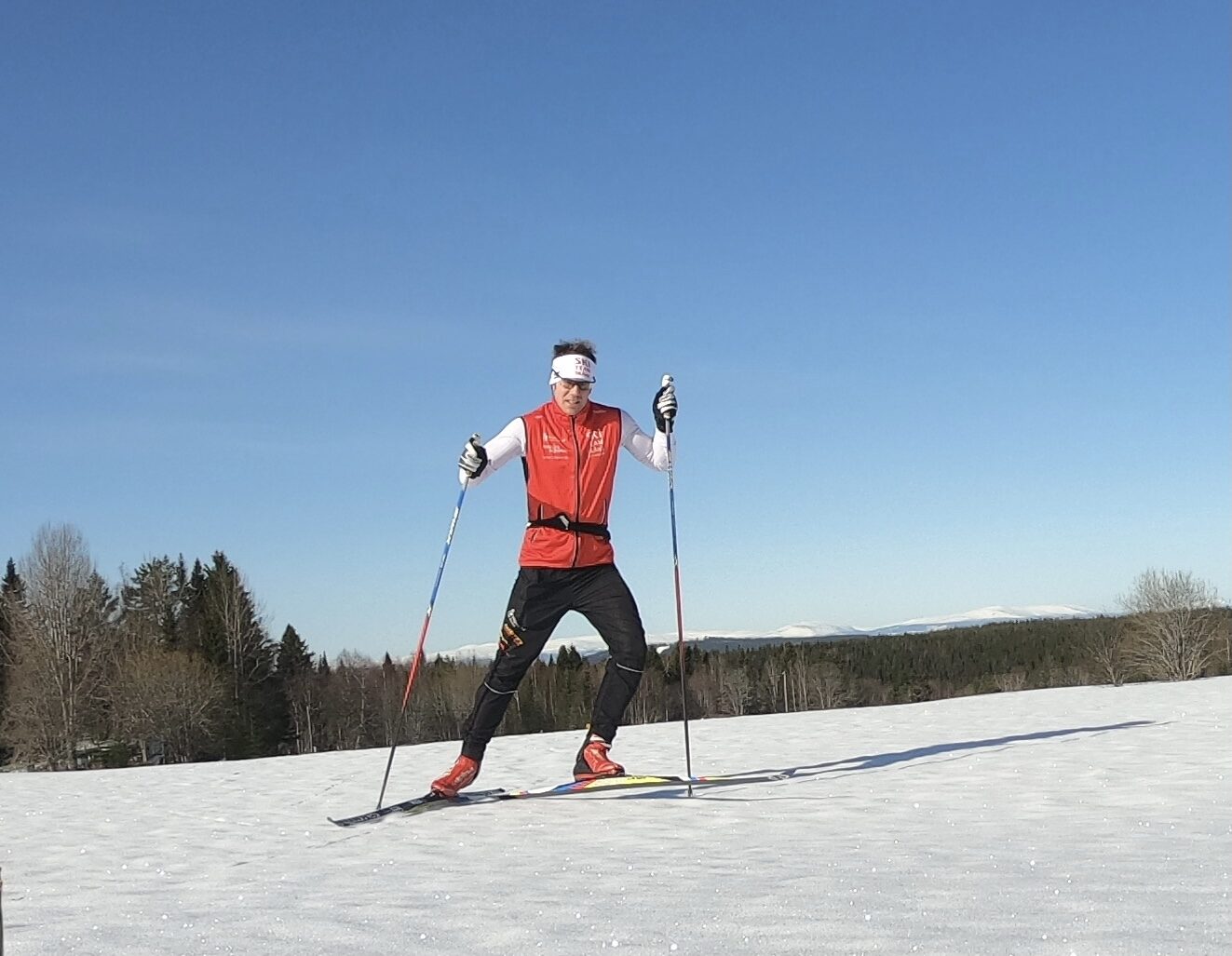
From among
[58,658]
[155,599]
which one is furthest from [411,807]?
[155,599]

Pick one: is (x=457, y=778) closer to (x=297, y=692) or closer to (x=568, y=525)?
(x=568, y=525)

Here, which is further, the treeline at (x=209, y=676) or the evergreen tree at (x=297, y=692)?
the evergreen tree at (x=297, y=692)

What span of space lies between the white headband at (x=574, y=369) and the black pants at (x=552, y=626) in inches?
41.6

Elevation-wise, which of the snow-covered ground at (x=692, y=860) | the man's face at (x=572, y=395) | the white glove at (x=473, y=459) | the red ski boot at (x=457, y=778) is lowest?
the snow-covered ground at (x=692, y=860)

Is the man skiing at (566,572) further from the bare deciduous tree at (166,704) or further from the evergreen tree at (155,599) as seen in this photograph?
the evergreen tree at (155,599)

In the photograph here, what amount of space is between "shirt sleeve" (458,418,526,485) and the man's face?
0.84ft

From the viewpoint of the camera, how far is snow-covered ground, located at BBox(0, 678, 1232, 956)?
2.70 metres

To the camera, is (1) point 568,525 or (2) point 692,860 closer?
(2) point 692,860

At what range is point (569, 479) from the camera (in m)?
6.05

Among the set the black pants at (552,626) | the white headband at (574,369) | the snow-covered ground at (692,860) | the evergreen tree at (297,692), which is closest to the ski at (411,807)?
the snow-covered ground at (692,860)

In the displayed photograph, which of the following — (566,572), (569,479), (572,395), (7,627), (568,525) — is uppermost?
(7,627)

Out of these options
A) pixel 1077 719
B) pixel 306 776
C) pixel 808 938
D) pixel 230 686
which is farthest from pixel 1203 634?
pixel 808 938

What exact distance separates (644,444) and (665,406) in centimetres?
25

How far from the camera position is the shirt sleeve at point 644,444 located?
6422mm
